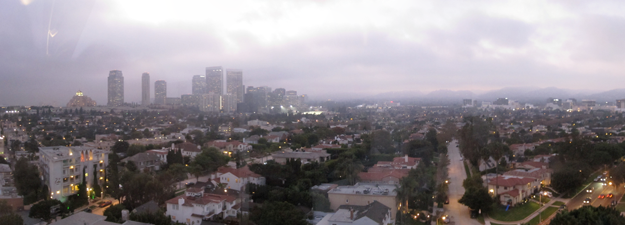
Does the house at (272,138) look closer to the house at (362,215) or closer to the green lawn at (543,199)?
the house at (362,215)

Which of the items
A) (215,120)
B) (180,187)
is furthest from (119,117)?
(180,187)

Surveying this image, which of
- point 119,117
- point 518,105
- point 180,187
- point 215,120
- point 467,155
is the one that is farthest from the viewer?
point 518,105

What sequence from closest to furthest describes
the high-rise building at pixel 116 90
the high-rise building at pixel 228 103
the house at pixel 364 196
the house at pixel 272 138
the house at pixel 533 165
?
the house at pixel 364 196, the house at pixel 533 165, the house at pixel 272 138, the high-rise building at pixel 116 90, the high-rise building at pixel 228 103

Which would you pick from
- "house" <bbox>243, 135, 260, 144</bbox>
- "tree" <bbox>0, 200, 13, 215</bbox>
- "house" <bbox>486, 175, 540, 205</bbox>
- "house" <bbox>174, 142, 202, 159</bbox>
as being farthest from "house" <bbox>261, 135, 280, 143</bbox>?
"tree" <bbox>0, 200, 13, 215</bbox>

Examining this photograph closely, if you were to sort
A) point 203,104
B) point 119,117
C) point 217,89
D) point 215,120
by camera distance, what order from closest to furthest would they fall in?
point 217,89, point 215,120, point 203,104, point 119,117

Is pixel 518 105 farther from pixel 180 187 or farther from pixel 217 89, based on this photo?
pixel 180 187

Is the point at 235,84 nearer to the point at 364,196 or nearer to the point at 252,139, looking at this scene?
the point at 252,139

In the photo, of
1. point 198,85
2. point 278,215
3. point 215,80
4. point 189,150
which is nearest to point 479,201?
point 278,215

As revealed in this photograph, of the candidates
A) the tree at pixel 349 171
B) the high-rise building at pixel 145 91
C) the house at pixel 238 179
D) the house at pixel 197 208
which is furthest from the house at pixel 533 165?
the high-rise building at pixel 145 91
